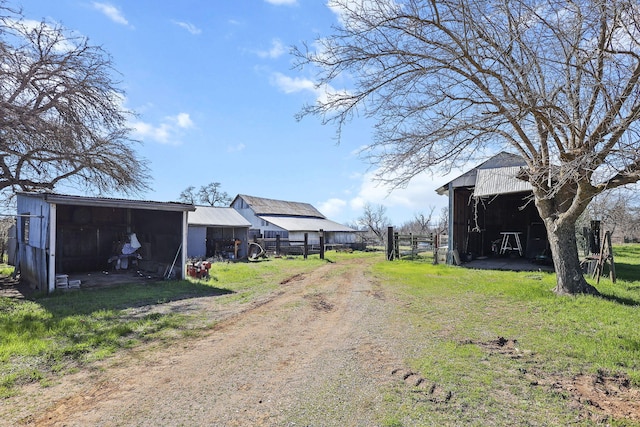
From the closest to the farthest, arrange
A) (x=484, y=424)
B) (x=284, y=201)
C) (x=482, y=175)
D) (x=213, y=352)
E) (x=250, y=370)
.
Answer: (x=484, y=424) → (x=250, y=370) → (x=213, y=352) → (x=482, y=175) → (x=284, y=201)

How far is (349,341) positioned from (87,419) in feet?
10.9

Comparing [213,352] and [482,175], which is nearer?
[213,352]

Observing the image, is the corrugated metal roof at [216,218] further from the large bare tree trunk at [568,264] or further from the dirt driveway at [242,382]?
the large bare tree trunk at [568,264]

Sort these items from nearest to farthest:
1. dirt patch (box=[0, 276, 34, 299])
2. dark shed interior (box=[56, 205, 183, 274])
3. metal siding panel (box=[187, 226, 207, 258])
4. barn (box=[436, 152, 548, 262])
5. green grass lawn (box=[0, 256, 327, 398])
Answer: green grass lawn (box=[0, 256, 327, 398]), dirt patch (box=[0, 276, 34, 299]), dark shed interior (box=[56, 205, 183, 274]), barn (box=[436, 152, 548, 262]), metal siding panel (box=[187, 226, 207, 258])

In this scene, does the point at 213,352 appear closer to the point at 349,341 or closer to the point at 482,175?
the point at 349,341

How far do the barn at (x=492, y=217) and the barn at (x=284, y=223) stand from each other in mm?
12386

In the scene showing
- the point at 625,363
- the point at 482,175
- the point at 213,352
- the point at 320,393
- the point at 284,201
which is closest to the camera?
the point at 320,393

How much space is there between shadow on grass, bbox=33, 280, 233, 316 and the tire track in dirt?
2.84 m

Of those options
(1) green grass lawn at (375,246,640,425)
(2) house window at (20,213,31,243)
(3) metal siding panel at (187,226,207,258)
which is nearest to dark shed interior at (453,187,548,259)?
(1) green grass lawn at (375,246,640,425)

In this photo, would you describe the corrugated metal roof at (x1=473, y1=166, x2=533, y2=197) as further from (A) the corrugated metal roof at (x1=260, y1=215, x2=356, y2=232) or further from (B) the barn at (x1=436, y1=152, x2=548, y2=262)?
(A) the corrugated metal roof at (x1=260, y1=215, x2=356, y2=232)

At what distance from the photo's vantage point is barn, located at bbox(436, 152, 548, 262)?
46.4 feet

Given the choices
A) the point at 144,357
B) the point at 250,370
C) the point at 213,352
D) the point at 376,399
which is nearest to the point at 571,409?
the point at 376,399

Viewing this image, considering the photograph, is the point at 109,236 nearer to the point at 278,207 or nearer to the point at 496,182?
the point at 496,182

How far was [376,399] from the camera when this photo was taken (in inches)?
140
